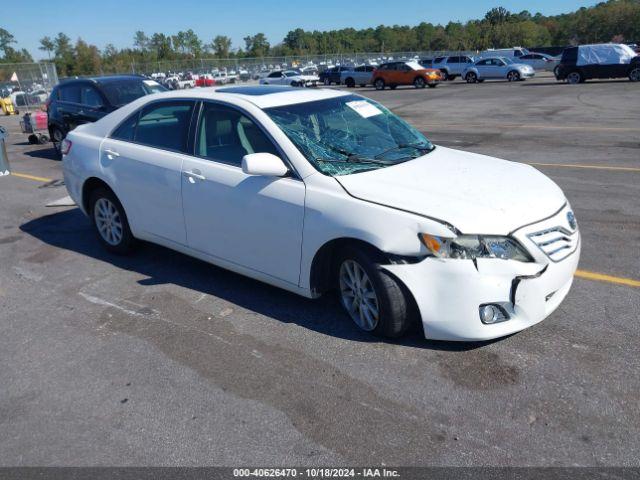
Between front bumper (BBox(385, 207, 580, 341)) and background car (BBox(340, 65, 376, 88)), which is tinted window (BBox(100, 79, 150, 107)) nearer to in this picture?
front bumper (BBox(385, 207, 580, 341))

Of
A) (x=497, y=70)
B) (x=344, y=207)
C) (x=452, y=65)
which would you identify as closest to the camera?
(x=344, y=207)

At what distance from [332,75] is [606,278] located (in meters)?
36.5

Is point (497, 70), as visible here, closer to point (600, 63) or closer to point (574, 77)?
point (574, 77)

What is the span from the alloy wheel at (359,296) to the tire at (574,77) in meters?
28.5

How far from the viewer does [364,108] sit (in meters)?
4.67

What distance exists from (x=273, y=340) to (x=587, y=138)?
33.3 ft

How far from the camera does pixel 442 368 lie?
3.36 metres

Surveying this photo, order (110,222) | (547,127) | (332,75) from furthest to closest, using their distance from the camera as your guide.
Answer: (332,75)
(547,127)
(110,222)

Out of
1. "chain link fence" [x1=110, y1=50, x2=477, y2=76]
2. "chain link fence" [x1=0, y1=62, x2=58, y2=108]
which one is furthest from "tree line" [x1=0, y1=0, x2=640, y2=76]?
"chain link fence" [x1=0, y1=62, x2=58, y2=108]

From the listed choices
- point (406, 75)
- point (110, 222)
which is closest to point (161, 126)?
point (110, 222)

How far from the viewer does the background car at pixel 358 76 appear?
36.6m

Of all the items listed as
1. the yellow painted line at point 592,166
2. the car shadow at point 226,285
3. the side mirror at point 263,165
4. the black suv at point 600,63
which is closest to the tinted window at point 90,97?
the car shadow at point 226,285

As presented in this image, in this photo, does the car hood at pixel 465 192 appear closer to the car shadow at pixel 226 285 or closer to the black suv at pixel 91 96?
the car shadow at pixel 226 285

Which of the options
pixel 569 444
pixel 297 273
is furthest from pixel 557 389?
pixel 297 273
